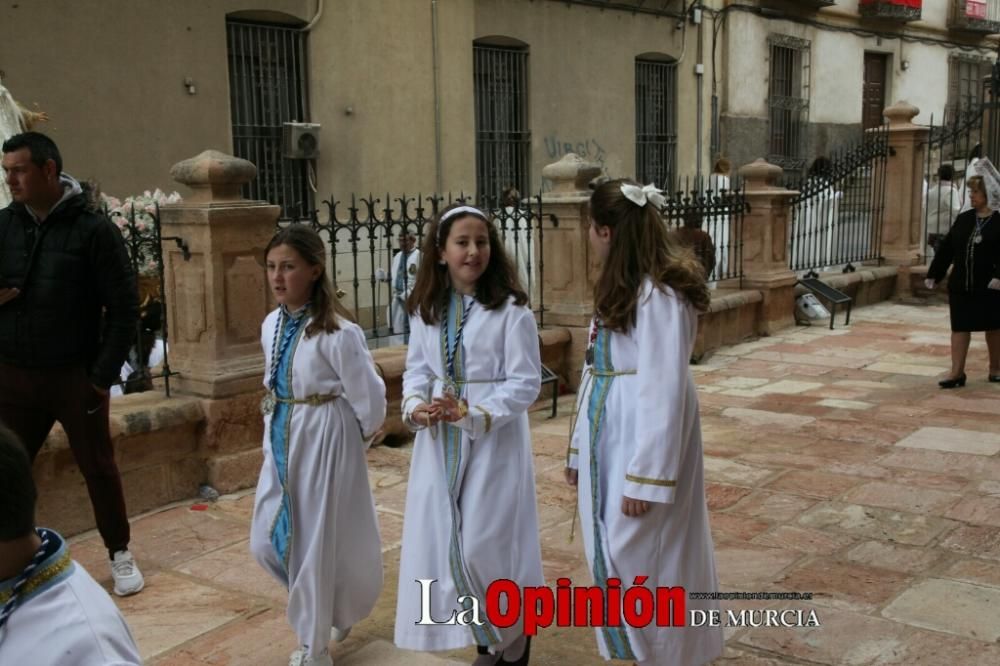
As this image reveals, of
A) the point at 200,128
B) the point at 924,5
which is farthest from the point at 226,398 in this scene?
the point at 924,5

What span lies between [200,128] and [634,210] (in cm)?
897

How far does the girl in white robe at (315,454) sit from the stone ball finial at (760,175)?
25.5 feet

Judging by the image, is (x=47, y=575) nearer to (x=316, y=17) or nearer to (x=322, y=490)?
(x=322, y=490)

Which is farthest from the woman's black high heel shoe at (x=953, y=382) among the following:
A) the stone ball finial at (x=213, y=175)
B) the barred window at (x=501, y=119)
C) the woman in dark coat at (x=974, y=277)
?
the barred window at (x=501, y=119)

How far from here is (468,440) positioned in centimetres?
338

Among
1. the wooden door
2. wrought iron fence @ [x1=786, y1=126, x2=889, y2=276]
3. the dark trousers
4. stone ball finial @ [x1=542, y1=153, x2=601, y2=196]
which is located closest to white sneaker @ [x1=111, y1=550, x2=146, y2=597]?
the dark trousers

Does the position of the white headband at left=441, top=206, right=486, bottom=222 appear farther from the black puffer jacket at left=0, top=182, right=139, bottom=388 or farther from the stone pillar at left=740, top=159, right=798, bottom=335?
the stone pillar at left=740, top=159, right=798, bottom=335

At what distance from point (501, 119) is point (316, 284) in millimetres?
11431

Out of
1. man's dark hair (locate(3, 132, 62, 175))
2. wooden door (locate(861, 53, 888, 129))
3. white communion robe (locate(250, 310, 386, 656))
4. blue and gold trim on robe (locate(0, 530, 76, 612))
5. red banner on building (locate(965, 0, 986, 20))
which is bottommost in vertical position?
white communion robe (locate(250, 310, 386, 656))

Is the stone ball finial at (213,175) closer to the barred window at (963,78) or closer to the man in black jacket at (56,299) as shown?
the man in black jacket at (56,299)

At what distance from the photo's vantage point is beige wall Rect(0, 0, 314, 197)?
32.2 feet

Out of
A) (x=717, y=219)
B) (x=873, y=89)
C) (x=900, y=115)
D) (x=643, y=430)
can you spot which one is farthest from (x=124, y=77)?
(x=873, y=89)

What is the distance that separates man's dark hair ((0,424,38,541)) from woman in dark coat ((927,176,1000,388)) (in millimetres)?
7734

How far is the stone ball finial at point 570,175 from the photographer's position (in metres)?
7.87
